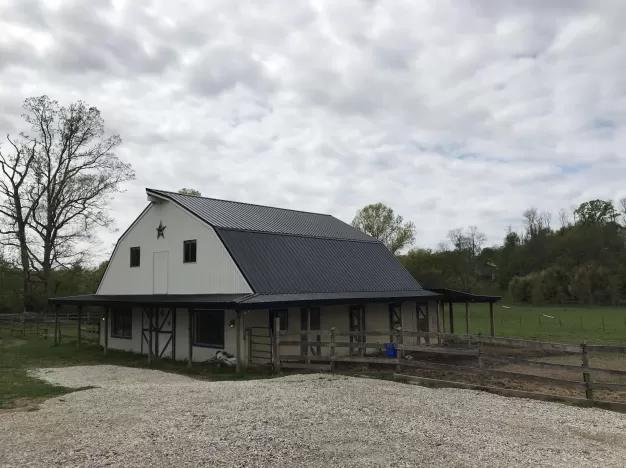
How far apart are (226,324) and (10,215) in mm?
26789

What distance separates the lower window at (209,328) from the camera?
60.4ft

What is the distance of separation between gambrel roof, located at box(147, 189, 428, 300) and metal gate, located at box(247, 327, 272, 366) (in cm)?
136

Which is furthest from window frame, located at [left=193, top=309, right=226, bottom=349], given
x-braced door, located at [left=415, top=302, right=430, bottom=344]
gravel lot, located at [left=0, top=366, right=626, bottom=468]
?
x-braced door, located at [left=415, top=302, right=430, bottom=344]

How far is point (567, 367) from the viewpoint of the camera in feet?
33.8

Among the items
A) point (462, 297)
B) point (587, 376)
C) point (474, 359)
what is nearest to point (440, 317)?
point (462, 297)

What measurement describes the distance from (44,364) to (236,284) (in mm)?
7586

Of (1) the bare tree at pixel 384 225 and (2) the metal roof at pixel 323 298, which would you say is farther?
(1) the bare tree at pixel 384 225

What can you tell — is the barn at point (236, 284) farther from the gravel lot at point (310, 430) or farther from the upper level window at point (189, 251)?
the gravel lot at point (310, 430)

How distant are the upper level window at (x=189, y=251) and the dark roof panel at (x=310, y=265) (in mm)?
1729

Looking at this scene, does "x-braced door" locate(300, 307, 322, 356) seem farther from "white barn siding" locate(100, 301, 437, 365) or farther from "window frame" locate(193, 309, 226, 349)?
"window frame" locate(193, 309, 226, 349)

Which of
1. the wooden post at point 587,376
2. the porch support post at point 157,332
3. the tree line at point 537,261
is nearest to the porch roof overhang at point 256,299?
the porch support post at point 157,332

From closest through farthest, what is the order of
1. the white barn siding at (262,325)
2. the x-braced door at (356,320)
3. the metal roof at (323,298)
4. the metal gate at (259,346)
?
1. the metal roof at (323,298)
2. the metal gate at (259,346)
3. the white barn siding at (262,325)
4. the x-braced door at (356,320)

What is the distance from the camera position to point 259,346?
17.8 m

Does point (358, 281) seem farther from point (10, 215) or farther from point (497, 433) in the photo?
point (10, 215)
